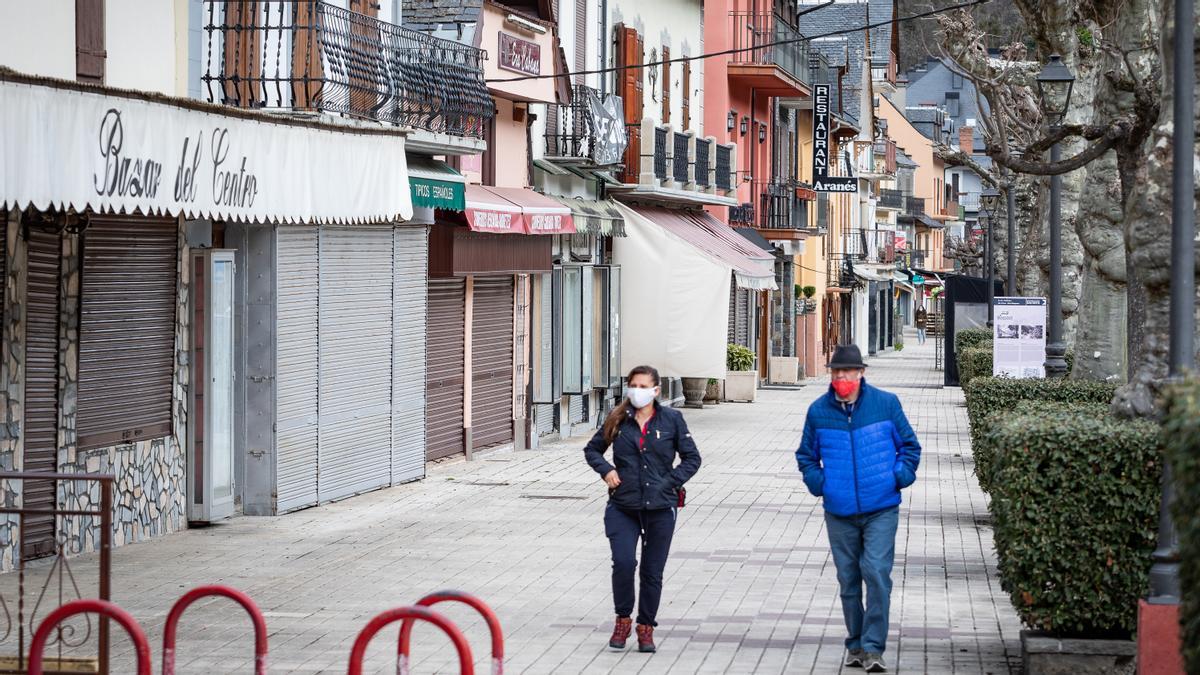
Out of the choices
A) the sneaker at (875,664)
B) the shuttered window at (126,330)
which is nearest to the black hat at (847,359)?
the sneaker at (875,664)

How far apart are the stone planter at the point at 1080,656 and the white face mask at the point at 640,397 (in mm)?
2643

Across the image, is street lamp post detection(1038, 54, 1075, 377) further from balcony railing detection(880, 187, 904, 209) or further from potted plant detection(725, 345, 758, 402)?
balcony railing detection(880, 187, 904, 209)

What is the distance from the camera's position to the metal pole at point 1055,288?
71.5 ft

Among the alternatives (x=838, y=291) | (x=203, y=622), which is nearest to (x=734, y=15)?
(x=838, y=291)

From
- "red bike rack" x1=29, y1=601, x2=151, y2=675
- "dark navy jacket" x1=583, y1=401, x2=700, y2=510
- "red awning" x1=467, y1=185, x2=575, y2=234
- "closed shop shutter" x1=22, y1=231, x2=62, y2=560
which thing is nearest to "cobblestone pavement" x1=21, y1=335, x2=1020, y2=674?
"closed shop shutter" x1=22, y1=231, x2=62, y2=560

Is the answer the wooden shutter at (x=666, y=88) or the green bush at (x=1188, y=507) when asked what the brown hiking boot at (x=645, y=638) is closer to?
the green bush at (x=1188, y=507)

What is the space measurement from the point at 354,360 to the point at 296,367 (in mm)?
1601

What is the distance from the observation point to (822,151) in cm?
5331

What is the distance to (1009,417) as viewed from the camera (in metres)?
11.1

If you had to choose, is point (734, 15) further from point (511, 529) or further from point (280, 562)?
point (280, 562)

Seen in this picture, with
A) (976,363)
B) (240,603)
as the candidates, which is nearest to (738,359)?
(976,363)

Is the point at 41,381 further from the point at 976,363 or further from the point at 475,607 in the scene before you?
the point at 976,363

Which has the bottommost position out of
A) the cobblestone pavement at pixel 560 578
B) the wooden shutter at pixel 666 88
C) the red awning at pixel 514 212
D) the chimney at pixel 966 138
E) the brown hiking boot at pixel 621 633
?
the cobblestone pavement at pixel 560 578

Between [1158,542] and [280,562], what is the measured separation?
750cm
